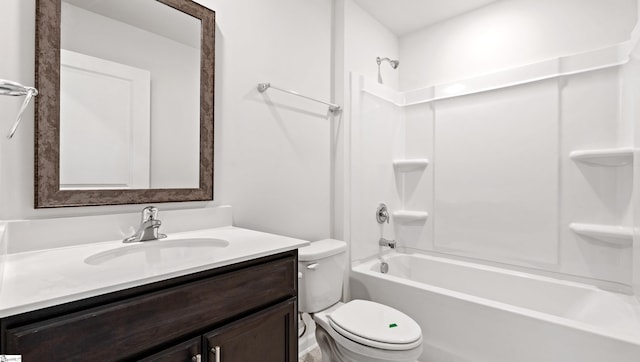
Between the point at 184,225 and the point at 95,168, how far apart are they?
0.41 metres

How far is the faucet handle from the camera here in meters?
1.16

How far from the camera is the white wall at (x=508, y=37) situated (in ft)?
6.16

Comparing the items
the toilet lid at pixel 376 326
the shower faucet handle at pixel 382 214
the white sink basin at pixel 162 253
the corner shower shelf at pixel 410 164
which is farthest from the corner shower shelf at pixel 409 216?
the white sink basin at pixel 162 253

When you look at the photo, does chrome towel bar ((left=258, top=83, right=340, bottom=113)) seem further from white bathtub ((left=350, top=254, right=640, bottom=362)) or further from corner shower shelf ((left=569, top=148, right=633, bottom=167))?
corner shower shelf ((left=569, top=148, right=633, bottom=167))

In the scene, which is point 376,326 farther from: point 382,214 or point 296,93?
point 296,93

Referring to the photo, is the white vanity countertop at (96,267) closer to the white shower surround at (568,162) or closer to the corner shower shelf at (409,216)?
the white shower surround at (568,162)

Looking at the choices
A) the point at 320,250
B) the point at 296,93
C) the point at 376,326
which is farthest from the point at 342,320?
the point at 296,93

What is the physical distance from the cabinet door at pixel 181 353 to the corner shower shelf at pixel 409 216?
2.07m

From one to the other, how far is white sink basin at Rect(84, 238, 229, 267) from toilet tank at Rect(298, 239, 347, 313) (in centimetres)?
58

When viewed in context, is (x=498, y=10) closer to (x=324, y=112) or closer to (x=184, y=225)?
(x=324, y=112)

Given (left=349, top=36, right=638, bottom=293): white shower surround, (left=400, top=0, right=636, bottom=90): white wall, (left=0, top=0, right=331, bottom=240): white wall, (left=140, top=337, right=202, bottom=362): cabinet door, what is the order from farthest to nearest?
(left=400, top=0, right=636, bottom=90): white wall
(left=349, top=36, right=638, bottom=293): white shower surround
(left=0, top=0, right=331, bottom=240): white wall
(left=140, top=337, right=202, bottom=362): cabinet door

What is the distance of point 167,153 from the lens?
51.9 inches

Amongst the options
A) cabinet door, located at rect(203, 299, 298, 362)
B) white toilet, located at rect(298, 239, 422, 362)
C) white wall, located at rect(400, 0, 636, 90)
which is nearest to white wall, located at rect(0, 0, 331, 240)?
white toilet, located at rect(298, 239, 422, 362)

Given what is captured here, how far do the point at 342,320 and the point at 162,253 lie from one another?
923mm
